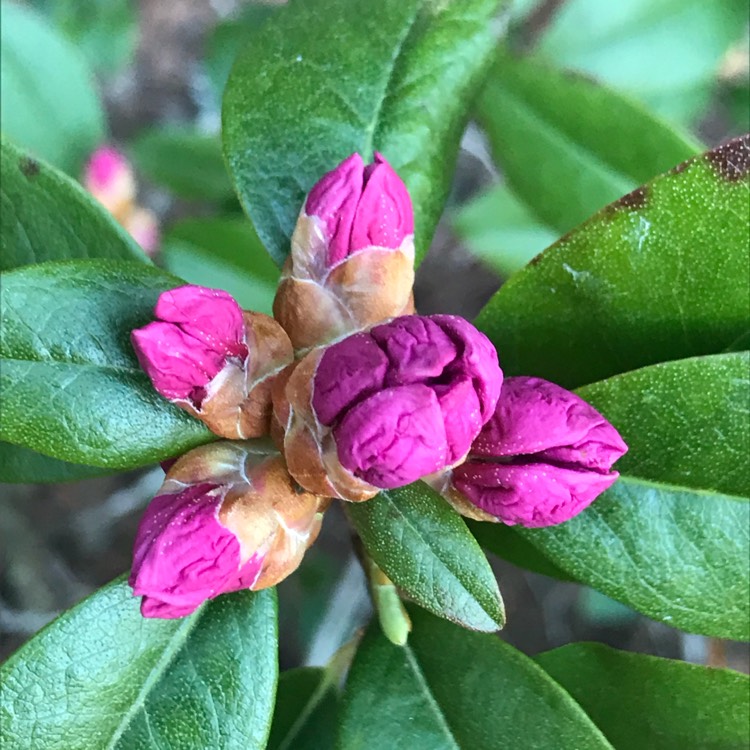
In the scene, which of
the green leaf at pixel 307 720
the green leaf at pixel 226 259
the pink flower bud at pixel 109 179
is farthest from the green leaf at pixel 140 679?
the pink flower bud at pixel 109 179

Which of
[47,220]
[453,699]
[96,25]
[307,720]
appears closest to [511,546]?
[453,699]

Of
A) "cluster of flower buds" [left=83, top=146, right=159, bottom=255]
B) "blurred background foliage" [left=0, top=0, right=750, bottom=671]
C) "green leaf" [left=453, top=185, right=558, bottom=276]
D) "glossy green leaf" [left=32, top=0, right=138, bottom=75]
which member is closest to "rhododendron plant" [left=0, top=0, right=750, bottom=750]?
"blurred background foliage" [left=0, top=0, right=750, bottom=671]

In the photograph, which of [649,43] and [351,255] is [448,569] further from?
[649,43]

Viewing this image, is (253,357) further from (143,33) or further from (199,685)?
(143,33)

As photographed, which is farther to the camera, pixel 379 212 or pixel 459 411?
pixel 379 212

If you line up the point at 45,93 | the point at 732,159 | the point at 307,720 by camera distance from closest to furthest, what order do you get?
1. the point at 732,159
2. the point at 307,720
3. the point at 45,93

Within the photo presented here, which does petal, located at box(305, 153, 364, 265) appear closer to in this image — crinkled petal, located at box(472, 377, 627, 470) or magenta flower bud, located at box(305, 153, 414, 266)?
magenta flower bud, located at box(305, 153, 414, 266)
